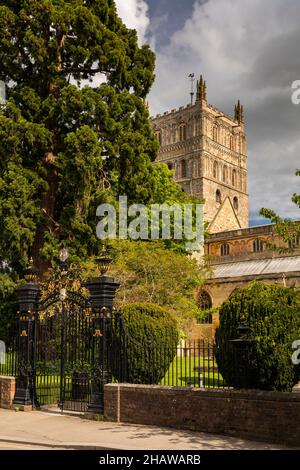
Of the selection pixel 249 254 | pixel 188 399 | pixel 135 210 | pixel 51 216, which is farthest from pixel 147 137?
pixel 249 254

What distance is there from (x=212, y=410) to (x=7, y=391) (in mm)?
5832

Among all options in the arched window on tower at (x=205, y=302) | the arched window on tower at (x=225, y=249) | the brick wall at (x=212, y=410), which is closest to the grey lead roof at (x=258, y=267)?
the arched window on tower at (x=205, y=302)

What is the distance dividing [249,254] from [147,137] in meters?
25.2

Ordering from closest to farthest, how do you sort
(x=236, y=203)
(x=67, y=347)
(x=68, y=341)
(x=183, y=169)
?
1. (x=68, y=341)
2. (x=67, y=347)
3. (x=183, y=169)
4. (x=236, y=203)

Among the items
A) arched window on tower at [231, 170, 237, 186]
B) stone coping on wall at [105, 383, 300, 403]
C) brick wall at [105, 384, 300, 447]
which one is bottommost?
brick wall at [105, 384, 300, 447]

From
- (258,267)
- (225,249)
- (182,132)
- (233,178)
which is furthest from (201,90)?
(258,267)

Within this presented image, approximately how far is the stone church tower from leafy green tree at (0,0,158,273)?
45302mm

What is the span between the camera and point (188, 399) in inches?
408

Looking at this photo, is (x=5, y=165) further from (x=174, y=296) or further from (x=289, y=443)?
(x=289, y=443)

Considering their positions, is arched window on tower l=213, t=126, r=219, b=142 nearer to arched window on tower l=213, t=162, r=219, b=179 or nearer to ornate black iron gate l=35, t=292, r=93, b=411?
arched window on tower l=213, t=162, r=219, b=179

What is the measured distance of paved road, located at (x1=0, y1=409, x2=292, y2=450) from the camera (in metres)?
8.88

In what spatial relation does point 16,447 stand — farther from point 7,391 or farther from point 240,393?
point 7,391

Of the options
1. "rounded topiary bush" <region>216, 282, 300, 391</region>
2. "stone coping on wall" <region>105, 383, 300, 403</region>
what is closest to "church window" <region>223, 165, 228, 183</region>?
"rounded topiary bush" <region>216, 282, 300, 391</region>

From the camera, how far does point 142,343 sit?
1291cm
